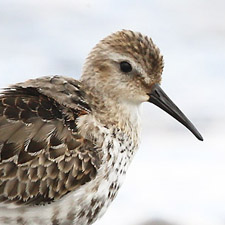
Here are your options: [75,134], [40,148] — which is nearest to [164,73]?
[75,134]

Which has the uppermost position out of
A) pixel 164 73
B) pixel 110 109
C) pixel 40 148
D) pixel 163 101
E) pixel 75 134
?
pixel 164 73

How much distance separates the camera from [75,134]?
18.6 ft

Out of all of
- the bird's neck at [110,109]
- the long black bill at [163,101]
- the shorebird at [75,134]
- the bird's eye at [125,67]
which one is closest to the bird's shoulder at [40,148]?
the shorebird at [75,134]

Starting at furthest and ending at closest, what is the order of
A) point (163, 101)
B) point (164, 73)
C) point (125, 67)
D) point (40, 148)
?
point (164, 73) < point (163, 101) < point (125, 67) < point (40, 148)

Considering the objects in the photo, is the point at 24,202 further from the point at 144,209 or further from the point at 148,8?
the point at 148,8

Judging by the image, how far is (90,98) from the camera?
5.88m

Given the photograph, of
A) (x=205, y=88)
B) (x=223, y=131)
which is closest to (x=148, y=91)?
(x=223, y=131)

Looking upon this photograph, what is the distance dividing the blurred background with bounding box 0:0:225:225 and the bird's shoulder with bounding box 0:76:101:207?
175 cm

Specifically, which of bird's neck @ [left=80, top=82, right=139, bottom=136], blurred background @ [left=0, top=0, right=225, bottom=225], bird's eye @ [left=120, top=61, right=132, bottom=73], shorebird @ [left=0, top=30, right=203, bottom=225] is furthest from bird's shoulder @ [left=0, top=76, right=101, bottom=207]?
blurred background @ [left=0, top=0, right=225, bottom=225]

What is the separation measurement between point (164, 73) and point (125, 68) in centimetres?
359

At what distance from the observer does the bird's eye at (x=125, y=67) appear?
5820mm

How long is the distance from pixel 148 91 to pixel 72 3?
5.15 m

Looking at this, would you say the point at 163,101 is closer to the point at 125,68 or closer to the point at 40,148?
the point at 125,68

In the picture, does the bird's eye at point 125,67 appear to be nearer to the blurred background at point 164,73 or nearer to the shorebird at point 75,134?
the shorebird at point 75,134
